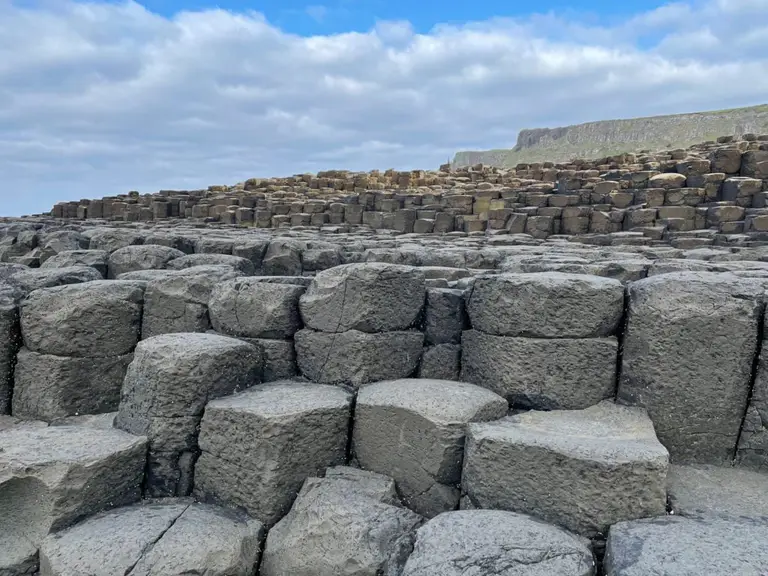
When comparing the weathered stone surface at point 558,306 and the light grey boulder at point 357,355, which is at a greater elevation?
the weathered stone surface at point 558,306

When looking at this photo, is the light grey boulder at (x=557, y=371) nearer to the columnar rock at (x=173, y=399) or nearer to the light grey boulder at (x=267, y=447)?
the light grey boulder at (x=267, y=447)

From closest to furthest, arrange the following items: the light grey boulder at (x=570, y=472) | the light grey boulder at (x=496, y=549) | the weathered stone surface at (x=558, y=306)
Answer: the light grey boulder at (x=496, y=549)
the light grey boulder at (x=570, y=472)
the weathered stone surface at (x=558, y=306)

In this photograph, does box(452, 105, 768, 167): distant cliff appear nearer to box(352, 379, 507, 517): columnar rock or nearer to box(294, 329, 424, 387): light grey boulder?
box(294, 329, 424, 387): light grey boulder

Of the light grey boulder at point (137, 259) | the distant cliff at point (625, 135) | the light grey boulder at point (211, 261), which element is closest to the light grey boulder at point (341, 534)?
the light grey boulder at point (211, 261)

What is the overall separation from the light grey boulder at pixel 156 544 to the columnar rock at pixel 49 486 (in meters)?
0.11

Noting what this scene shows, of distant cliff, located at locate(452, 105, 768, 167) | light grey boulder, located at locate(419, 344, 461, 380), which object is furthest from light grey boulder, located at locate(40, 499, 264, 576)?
distant cliff, located at locate(452, 105, 768, 167)

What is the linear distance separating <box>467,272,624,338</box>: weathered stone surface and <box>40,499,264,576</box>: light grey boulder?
7.06ft

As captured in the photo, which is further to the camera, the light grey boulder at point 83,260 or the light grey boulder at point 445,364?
the light grey boulder at point 83,260

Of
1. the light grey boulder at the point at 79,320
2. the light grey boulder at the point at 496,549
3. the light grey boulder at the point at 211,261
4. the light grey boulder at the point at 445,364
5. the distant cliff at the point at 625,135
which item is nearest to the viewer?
the light grey boulder at the point at 496,549

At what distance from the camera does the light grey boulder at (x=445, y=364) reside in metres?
4.89

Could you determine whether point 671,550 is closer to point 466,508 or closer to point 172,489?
point 466,508

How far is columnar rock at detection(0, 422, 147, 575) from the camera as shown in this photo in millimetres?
3852

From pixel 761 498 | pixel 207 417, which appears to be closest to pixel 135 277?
pixel 207 417

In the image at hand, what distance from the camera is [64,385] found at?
5027mm
